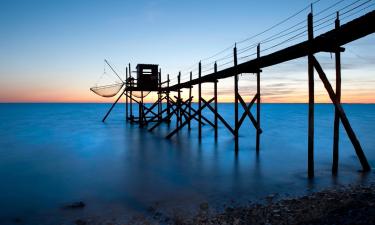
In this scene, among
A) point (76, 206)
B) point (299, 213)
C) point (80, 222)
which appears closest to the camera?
point (299, 213)

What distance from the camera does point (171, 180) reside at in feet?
33.0

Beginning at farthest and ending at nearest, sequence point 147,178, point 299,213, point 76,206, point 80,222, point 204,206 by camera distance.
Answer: point 147,178
point 76,206
point 204,206
point 80,222
point 299,213

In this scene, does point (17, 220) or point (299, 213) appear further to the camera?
point (17, 220)

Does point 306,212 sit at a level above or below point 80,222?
above

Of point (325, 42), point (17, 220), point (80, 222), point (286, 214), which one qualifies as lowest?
point (17, 220)

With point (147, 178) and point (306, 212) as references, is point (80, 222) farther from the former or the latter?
point (306, 212)

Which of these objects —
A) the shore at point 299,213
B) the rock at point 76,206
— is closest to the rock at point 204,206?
the shore at point 299,213

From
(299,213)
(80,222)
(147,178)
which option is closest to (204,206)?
(299,213)

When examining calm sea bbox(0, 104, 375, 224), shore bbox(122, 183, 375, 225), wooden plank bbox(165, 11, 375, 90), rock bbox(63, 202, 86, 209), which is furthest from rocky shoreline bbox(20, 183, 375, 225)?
wooden plank bbox(165, 11, 375, 90)

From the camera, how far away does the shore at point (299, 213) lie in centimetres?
499

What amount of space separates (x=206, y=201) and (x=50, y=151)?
43.2 ft

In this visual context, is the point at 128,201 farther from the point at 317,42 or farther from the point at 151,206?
the point at 317,42

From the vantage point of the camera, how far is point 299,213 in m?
5.74

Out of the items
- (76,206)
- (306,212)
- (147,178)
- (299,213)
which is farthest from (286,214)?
(147,178)
